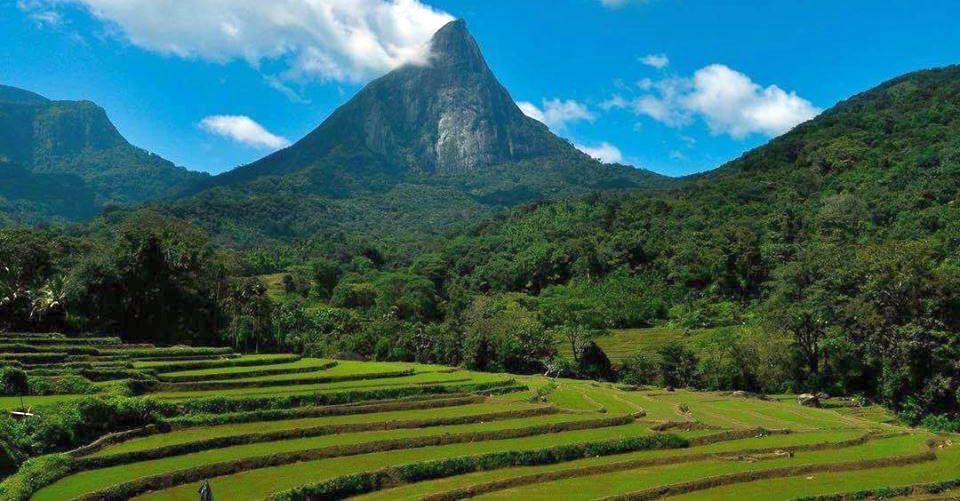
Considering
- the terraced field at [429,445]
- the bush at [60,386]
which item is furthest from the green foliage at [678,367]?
the bush at [60,386]

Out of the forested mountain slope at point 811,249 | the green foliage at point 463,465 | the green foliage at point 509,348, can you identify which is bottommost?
the green foliage at point 463,465

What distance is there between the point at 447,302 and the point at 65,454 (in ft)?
254

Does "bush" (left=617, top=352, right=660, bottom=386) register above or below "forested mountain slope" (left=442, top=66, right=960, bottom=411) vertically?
below

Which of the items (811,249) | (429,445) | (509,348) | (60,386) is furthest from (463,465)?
(811,249)

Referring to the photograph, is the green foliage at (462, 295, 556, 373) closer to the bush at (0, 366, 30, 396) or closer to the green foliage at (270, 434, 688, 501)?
the green foliage at (270, 434, 688, 501)

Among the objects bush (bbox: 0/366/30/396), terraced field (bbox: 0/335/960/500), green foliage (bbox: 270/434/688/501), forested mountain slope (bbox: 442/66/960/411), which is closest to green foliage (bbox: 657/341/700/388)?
forested mountain slope (bbox: 442/66/960/411)

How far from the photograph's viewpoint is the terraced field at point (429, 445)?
21.8 m

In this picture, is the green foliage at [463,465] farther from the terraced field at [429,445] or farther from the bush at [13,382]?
the bush at [13,382]

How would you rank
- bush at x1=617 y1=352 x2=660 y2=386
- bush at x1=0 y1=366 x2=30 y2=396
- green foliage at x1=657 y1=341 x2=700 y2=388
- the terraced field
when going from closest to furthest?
1. the terraced field
2. bush at x1=0 y1=366 x2=30 y2=396
3. green foliage at x1=657 y1=341 x2=700 y2=388
4. bush at x1=617 y1=352 x2=660 y2=386

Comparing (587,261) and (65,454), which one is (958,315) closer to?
(65,454)

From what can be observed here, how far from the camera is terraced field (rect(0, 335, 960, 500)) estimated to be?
857 inches

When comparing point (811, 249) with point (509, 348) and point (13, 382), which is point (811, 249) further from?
point (13, 382)

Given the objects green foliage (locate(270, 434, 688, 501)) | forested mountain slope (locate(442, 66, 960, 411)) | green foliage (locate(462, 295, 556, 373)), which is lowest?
green foliage (locate(270, 434, 688, 501))

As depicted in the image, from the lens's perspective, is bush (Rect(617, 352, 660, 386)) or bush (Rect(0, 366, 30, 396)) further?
bush (Rect(617, 352, 660, 386))
